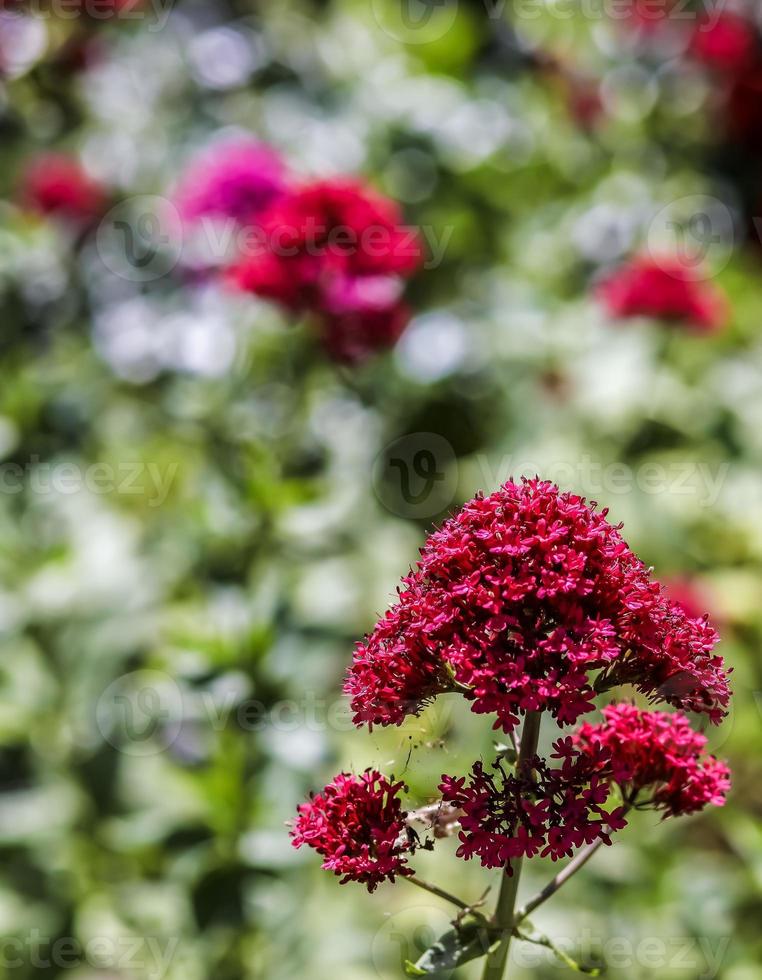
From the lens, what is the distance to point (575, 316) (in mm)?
3826

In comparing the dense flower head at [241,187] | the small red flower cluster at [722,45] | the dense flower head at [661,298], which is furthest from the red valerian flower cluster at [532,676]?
the small red flower cluster at [722,45]

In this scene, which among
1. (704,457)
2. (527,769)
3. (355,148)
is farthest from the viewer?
(355,148)

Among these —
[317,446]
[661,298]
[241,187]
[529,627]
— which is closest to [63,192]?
[241,187]

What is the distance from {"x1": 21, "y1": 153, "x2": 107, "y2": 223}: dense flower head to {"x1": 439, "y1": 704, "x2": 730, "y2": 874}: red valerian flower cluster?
3094 millimetres

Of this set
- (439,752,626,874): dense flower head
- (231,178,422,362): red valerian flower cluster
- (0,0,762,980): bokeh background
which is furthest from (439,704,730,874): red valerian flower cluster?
(231,178,422,362): red valerian flower cluster

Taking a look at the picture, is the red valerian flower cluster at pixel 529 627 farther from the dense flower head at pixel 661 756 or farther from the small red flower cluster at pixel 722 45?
the small red flower cluster at pixel 722 45

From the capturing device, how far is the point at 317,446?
2537 mm

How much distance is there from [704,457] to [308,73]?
2.28 metres

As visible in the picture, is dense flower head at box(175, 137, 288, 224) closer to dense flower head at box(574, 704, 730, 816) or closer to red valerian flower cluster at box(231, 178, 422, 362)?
red valerian flower cluster at box(231, 178, 422, 362)

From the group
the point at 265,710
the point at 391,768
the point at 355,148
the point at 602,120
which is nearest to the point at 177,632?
the point at 265,710

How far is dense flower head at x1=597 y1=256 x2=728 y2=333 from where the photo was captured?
318 centimetres

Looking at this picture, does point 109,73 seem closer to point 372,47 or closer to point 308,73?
point 308,73

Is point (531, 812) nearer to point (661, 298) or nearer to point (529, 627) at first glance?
point (529, 627)

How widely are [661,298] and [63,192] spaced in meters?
1.90
